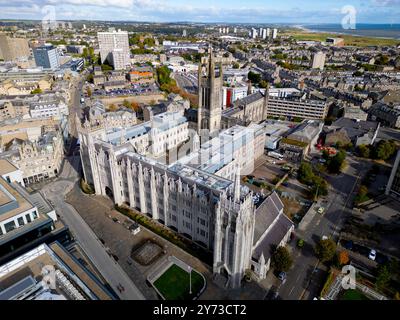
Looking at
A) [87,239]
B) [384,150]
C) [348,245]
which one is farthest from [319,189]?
[87,239]

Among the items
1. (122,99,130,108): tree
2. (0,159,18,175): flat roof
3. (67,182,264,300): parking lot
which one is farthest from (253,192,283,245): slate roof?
(122,99,130,108): tree

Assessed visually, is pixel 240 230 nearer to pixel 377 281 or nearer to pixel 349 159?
pixel 377 281

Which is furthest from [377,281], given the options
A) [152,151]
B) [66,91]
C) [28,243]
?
[66,91]

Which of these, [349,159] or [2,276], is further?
[349,159]

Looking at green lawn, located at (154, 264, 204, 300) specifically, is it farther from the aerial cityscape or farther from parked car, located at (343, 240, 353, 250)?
parked car, located at (343, 240, 353, 250)

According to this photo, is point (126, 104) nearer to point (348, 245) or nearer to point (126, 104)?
point (126, 104)
